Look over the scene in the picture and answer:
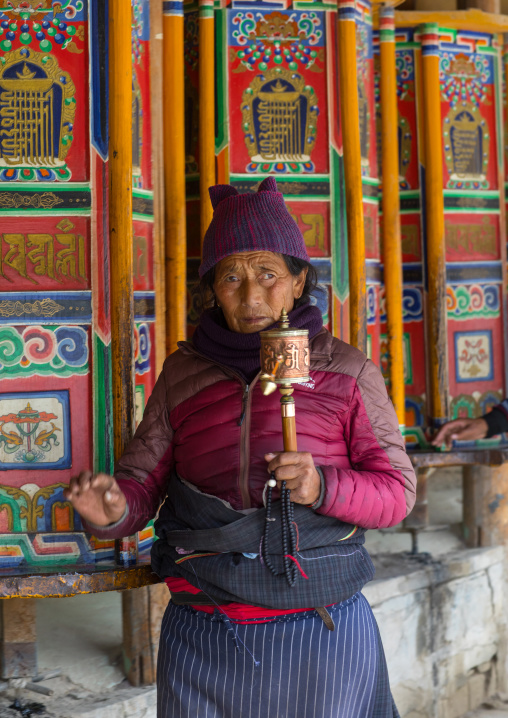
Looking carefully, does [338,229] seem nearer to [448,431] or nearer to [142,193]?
[142,193]

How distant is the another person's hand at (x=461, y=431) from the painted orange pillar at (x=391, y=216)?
0.23m

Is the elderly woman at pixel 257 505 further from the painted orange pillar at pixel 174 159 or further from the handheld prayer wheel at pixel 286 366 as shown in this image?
the painted orange pillar at pixel 174 159

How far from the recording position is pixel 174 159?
3072mm

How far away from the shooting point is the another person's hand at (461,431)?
147 inches

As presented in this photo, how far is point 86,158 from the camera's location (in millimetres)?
2635

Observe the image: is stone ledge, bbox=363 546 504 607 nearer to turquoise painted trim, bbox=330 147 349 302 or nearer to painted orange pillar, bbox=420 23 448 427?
painted orange pillar, bbox=420 23 448 427

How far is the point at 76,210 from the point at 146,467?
3.01ft

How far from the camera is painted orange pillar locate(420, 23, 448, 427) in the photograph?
4004mm

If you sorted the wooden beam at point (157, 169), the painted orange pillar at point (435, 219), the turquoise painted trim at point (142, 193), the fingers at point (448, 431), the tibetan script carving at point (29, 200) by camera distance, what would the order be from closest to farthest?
the tibetan script carving at point (29, 200), the turquoise painted trim at point (142, 193), the wooden beam at point (157, 169), the fingers at point (448, 431), the painted orange pillar at point (435, 219)

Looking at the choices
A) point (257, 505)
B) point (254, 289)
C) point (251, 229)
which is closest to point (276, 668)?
point (257, 505)

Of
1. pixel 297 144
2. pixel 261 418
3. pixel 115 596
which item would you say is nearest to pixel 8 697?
pixel 115 596

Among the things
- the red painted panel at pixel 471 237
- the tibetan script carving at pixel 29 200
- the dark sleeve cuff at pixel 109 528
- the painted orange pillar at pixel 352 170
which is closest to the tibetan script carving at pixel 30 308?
the tibetan script carving at pixel 29 200

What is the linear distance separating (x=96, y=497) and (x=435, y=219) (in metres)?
2.60

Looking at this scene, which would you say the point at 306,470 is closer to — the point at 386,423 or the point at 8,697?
the point at 386,423
